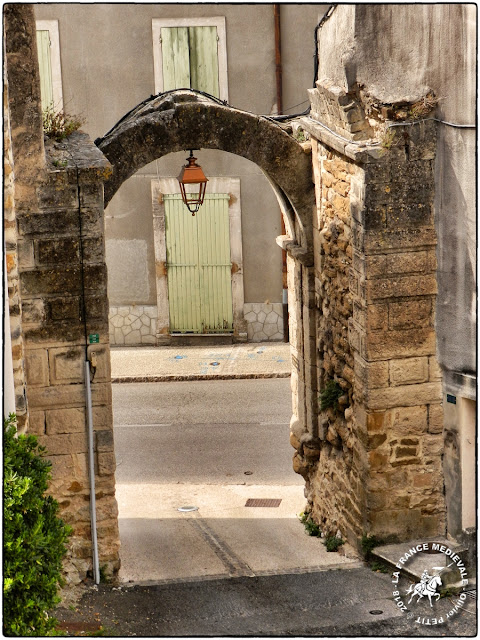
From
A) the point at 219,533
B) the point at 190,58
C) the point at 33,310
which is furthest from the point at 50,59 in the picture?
the point at 33,310

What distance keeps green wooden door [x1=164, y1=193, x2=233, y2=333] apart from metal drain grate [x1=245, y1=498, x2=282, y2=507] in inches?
238

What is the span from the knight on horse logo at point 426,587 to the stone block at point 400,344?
1.67 meters

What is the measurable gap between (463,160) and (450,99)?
0.46 meters

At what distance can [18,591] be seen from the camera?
6.20m

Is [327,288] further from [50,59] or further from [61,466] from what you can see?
[50,59]

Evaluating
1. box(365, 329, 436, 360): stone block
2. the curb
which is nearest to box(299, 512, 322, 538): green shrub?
box(365, 329, 436, 360): stone block

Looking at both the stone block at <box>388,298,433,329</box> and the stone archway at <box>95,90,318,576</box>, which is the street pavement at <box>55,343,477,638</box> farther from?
the stone block at <box>388,298,433,329</box>

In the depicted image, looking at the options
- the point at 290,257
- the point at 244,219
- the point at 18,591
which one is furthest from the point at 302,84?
the point at 18,591

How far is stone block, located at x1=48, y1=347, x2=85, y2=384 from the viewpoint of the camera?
836 cm

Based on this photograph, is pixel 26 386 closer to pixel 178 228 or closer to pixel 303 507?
pixel 303 507

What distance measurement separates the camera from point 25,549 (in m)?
6.23

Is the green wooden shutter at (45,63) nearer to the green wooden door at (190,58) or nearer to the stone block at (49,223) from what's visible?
the green wooden door at (190,58)

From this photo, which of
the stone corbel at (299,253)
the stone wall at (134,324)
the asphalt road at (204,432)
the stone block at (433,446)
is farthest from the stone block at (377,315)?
the stone wall at (134,324)
